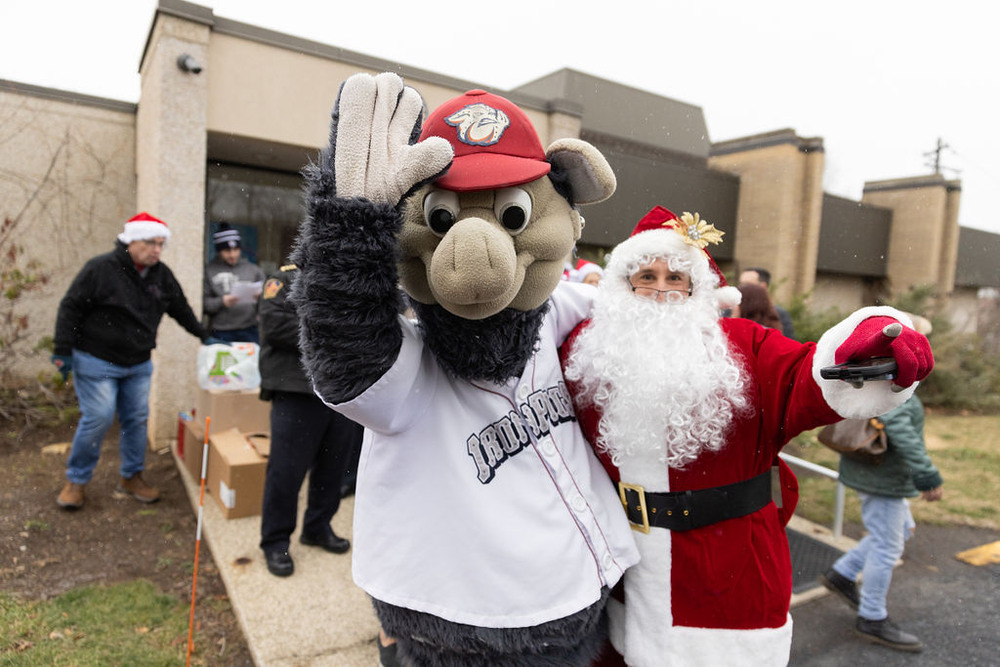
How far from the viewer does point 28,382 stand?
6.32 metres

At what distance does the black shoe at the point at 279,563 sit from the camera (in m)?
3.37

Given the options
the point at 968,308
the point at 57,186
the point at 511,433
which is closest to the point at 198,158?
the point at 57,186

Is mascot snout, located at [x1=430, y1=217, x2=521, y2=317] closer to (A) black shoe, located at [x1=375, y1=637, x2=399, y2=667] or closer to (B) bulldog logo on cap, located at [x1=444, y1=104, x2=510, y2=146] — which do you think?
(B) bulldog logo on cap, located at [x1=444, y1=104, x2=510, y2=146]

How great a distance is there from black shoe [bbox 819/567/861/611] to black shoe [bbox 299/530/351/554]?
2.86 metres

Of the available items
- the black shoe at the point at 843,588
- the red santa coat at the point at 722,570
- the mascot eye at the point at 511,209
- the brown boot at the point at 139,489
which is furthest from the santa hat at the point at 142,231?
the black shoe at the point at 843,588

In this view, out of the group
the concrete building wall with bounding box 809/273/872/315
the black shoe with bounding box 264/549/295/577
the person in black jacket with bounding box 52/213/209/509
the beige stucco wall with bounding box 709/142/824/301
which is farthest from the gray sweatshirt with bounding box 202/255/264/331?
the concrete building wall with bounding box 809/273/872/315

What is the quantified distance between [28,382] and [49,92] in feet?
9.71

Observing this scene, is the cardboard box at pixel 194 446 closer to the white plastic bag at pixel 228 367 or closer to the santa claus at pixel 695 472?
the white plastic bag at pixel 228 367

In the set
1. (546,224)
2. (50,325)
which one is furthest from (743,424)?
(50,325)

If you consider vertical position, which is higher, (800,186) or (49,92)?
(49,92)

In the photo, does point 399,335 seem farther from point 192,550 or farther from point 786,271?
point 786,271

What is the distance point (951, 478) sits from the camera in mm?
6660

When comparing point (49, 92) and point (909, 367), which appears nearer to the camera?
point (909, 367)

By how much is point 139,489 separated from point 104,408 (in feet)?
2.40
